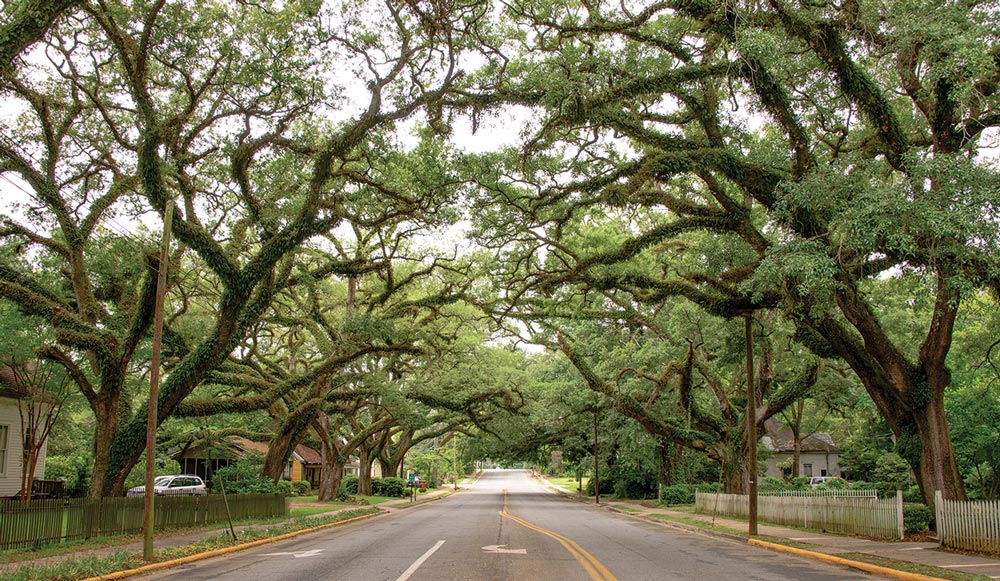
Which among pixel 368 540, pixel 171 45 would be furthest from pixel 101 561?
pixel 171 45

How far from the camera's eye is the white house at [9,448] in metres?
23.1

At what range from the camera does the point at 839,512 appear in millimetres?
17922

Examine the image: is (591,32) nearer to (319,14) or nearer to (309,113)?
(319,14)

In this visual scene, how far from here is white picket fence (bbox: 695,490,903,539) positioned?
15992 mm

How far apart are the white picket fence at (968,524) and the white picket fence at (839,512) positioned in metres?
1.64

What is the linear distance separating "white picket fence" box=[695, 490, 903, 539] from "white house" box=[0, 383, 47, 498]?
83.9 feet

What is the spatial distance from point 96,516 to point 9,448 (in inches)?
436

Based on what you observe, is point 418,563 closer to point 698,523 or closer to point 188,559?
point 188,559

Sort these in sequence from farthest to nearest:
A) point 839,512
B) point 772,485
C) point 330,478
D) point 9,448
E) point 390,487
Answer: point 390,487 < point 330,478 < point 772,485 < point 9,448 < point 839,512

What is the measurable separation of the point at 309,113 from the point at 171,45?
3321 millimetres

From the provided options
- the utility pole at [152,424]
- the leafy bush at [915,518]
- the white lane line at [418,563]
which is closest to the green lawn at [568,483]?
the leafy bush at [915,518]

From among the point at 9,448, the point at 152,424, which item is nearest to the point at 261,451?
the point at 9,448

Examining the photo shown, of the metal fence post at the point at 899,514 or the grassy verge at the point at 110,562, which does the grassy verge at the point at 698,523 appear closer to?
the metal fence post at the point at 899,514

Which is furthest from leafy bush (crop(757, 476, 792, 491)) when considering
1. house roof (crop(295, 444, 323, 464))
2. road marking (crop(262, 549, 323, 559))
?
house roof (crop(295, 444, 323, 464))
